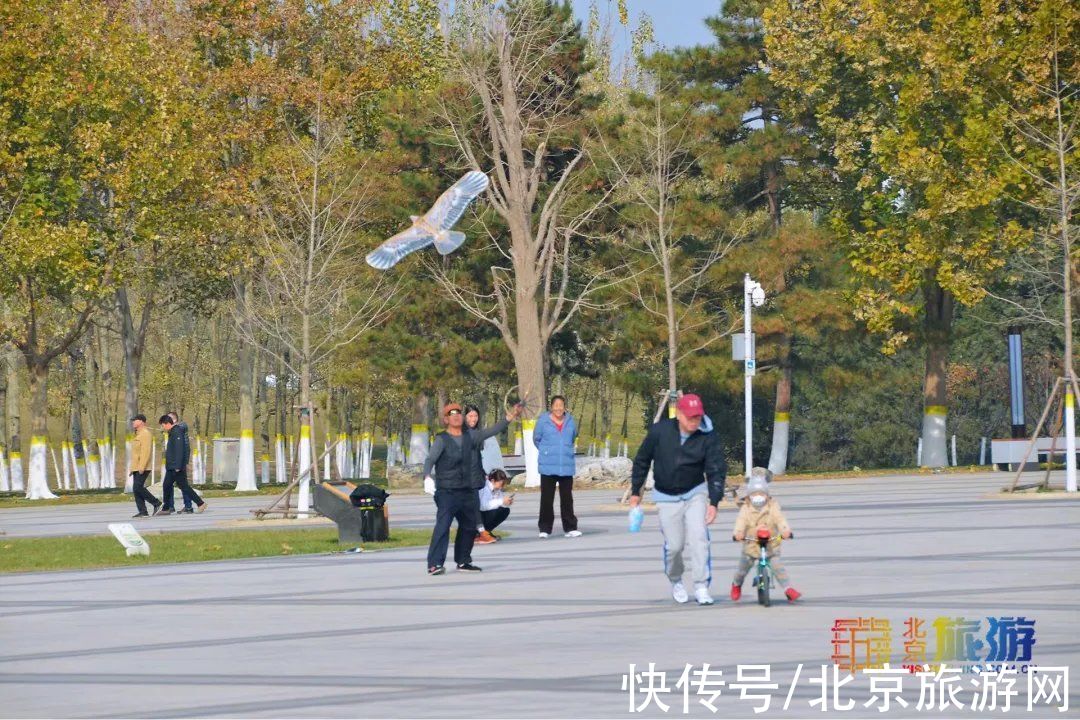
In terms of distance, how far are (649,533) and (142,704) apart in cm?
1428

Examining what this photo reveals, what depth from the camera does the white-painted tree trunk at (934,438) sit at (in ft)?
161

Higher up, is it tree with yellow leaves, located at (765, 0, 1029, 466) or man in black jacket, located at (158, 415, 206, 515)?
tree with yellow leaves, located at (765, 0, 1029, 466)

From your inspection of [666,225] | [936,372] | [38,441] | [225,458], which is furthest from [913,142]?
[225,458]

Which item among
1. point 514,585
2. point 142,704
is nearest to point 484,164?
point 514,585

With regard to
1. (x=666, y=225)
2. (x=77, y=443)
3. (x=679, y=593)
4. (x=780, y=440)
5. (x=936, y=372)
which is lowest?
(x=679, y=593)

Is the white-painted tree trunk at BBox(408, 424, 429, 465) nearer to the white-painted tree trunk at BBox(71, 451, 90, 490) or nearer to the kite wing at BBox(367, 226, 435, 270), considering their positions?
the white-painted tree trunk at BBox(71, 451, 90, 490)

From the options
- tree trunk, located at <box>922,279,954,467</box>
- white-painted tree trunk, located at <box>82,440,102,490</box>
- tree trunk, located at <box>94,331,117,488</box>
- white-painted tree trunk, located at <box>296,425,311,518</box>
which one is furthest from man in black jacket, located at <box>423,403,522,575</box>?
white-painted tree trunk, located at <box>82,440,102,490</box>

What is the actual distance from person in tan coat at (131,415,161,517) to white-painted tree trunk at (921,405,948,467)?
875 inches

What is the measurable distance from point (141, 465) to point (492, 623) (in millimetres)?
21156

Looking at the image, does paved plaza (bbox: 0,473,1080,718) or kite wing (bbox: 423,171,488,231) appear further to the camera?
kite wing (bbox: 423,171,488,231)

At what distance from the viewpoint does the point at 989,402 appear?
2749 inches

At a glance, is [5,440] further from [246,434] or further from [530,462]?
[530,462]

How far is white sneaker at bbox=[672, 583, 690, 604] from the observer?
48.0 ft

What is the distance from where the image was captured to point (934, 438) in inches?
1948
